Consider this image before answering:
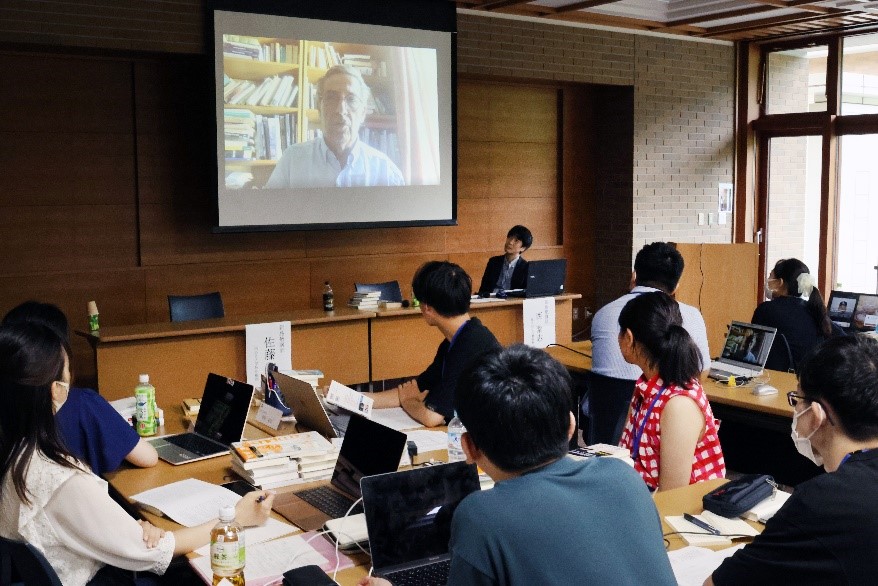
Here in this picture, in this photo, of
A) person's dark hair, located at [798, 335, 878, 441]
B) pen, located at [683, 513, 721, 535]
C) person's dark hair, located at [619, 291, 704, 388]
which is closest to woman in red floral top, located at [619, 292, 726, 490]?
person's dark hair, located at [619, 291, 704, 388]

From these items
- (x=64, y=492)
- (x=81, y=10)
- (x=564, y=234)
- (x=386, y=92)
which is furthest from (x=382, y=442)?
(x=564, y=234)

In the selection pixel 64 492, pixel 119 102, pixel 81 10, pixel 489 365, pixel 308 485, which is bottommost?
pixel 308 485

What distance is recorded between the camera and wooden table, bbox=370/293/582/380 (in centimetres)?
666

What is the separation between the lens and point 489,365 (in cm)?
169

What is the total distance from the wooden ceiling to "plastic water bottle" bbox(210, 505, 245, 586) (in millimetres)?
6387

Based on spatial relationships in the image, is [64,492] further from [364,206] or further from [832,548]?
[364,206]

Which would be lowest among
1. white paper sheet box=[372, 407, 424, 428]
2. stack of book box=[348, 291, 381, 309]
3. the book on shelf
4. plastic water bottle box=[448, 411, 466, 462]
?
white paper sheet box=[372, 407, 424, 428]

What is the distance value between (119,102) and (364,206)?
2.05 metres

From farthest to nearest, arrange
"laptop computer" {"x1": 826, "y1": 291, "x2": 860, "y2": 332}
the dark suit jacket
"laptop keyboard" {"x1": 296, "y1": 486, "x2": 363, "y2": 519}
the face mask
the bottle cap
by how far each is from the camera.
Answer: the dark suit jacket < "laptop computer" {"x1": 826, "y1": 291, "x2": 860, "y2": 332} < "laptop keyboard" {"x1": 296, "y1": 486, "x2": 363, "y2": 519} < the bottle cap < the face mask

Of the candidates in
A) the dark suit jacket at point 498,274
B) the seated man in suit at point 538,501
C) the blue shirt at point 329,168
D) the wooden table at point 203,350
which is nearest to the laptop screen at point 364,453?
the seated man in suit at point 538,501

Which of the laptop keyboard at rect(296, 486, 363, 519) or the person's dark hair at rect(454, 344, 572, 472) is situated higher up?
the person's dark hair at rect(454, 344, 572, 472)

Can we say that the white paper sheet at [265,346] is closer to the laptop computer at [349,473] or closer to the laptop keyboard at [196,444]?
the laptop keyboard at [196,444]

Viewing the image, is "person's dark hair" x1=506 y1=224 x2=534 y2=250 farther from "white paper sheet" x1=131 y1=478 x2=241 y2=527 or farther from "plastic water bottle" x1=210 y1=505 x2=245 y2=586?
"plastic water bottle" x1=210 y1=505 x2=245 y2=586

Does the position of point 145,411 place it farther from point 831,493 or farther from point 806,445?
point 831,493
